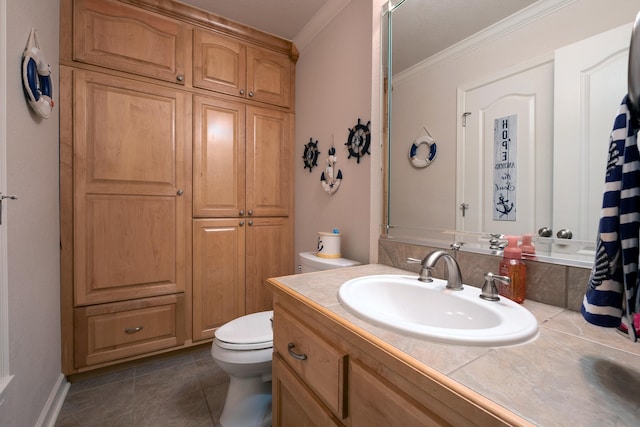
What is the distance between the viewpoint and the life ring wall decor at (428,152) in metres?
1.19

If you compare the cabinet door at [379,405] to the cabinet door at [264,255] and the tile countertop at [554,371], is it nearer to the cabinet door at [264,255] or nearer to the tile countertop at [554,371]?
the tile countertop at [554,371]

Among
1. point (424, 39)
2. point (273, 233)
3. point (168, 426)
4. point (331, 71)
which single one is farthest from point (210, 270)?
point (424, 39)

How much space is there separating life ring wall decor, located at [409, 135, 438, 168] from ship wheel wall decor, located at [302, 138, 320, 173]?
833 millimetres

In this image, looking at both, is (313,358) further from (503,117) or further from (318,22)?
(318,22)

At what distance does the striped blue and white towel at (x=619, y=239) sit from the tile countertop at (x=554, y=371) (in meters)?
0.08

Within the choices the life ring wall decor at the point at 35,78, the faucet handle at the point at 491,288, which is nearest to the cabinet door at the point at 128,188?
the life ring wall decor at the point at 35,78

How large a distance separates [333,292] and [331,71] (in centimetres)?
152

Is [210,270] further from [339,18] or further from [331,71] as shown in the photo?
[339,18]

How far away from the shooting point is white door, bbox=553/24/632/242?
718mm

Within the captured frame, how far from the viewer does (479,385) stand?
0.42 metres

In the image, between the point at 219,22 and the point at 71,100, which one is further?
the point at 219,22

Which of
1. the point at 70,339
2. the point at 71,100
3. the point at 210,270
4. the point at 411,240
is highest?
the point at 71,100

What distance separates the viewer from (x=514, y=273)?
0.79 meters

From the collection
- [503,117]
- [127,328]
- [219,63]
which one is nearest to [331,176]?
[503,117]
